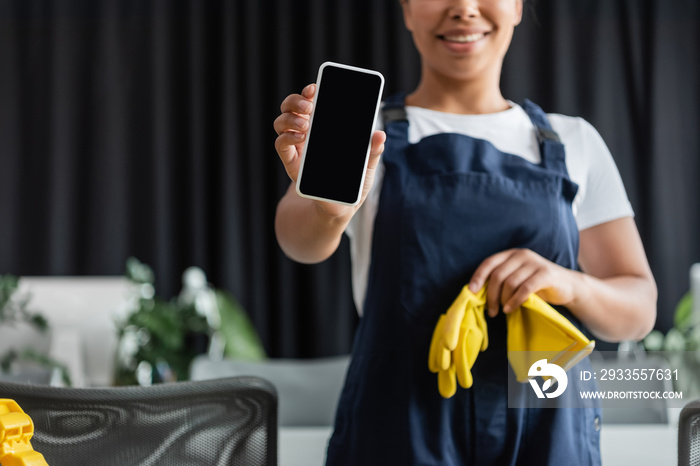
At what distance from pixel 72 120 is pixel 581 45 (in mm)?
3048

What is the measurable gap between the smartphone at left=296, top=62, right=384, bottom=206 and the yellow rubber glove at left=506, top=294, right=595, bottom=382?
0.96 feet

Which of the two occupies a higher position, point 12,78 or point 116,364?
point 12,78

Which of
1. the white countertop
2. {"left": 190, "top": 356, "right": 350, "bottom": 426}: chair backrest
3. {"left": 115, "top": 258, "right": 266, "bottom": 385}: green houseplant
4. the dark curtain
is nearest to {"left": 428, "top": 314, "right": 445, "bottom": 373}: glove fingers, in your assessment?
the white countertop

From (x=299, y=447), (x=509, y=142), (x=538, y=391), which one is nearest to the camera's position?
(x=538, y=391)

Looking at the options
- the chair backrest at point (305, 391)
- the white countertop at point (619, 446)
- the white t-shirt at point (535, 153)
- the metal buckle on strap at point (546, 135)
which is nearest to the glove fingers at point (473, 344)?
the white t-shirt at point (535, 153)

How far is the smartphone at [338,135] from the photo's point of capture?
642mm

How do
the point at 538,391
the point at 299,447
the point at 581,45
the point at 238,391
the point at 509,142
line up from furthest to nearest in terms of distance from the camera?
the point at 581,45, the point at 299,447, the point at 509,142, the point at 538,391, the point at 238,391

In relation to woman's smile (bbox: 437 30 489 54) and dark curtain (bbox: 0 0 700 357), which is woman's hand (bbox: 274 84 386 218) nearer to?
woman's smile (bbox: 437 30 489 54)

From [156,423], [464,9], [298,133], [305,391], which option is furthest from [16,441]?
[305,391]

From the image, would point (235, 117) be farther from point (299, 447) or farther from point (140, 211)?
point (299, 447)

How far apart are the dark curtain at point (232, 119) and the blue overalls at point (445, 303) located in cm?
316

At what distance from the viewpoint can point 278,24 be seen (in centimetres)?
417

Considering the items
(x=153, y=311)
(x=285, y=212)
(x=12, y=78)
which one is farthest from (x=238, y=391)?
(x=12, y=78)

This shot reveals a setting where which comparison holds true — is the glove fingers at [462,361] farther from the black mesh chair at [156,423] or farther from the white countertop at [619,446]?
the white countertop at [619,446]
